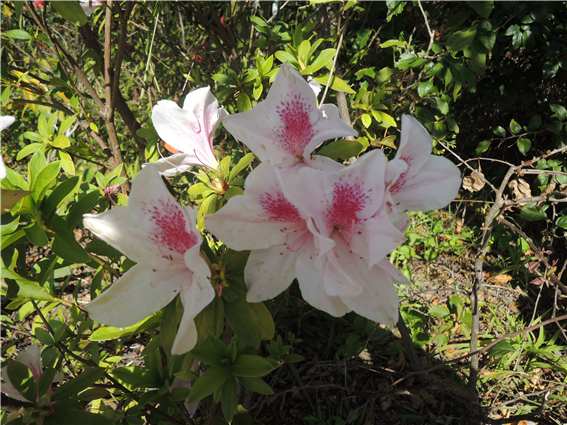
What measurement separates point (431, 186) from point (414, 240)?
2085 mm

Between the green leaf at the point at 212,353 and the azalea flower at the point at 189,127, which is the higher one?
the azalea flower at the point at 189,127

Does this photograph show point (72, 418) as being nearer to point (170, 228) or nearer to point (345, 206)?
point (170, 228)

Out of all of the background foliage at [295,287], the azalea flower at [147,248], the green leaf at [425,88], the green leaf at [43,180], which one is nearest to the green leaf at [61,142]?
the background foliage at [295,287]

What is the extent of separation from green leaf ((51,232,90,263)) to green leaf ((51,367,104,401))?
0.31 metres

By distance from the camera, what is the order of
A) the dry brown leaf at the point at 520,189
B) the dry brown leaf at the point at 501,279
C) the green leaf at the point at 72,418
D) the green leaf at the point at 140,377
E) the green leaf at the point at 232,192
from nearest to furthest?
1. the green leaf at the point at 72,418
2. the green leaf at the point at 232,192
3. the green leaf at the point at 140,377
4. the dry brown leaf at the point at 520,189
5. the dry brown leaf at the point at 501,279

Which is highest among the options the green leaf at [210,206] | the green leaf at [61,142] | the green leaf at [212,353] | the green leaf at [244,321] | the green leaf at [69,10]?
the green leaf at [69,10]

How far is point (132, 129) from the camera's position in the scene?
5.94ft

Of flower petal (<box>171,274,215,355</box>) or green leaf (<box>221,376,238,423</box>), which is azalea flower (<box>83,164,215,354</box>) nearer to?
flower petal (<box>171,274,215,355</box>)

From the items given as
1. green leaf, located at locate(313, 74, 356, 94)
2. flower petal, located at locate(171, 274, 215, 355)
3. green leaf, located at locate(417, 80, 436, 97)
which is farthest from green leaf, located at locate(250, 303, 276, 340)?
green leaf, located at locate(417, 80, 436, 97)

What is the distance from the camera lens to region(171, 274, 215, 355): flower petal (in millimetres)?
619

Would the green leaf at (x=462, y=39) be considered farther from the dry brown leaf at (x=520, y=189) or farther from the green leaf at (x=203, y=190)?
the green leaf at (x=203, y=190)

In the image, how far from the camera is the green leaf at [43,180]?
3.13 feet

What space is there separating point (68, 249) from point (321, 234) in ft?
2.18

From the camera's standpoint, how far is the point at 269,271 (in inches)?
29.5
